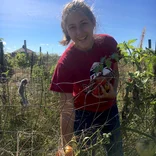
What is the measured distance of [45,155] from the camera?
0.90 meters

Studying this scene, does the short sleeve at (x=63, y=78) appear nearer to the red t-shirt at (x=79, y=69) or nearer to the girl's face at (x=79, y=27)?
the red t-shirt at (x=79, y=69)

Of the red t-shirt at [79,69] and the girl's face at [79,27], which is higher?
the girl's face at [79,27]

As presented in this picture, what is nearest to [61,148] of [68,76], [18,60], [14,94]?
[68,76]

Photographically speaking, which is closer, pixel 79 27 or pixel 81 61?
pixel 79 27

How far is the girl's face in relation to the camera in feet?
4.20

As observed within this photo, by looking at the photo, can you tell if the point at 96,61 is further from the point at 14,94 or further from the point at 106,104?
the point at 14,94

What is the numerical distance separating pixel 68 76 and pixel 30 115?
74 centimetres

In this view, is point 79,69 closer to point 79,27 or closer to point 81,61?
point 81,61

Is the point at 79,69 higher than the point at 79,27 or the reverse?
the reverse

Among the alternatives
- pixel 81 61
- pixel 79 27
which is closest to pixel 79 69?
pixel 81 61

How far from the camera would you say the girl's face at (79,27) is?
128cm

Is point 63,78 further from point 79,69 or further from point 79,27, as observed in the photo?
point 79,27

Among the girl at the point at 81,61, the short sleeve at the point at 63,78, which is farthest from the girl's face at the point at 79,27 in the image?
the short sleeve at the point at 63,78

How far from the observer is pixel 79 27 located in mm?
1286
